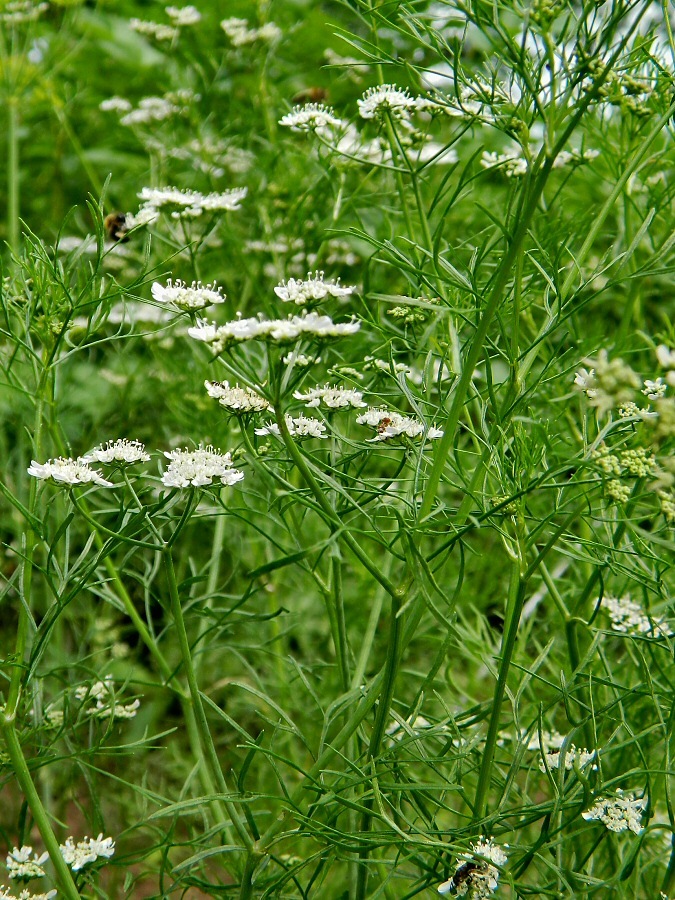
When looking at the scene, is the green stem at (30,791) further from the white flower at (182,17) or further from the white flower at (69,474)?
the white flower at (182,17)

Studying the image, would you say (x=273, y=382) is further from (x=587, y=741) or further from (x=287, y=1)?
(x=287, y=1)

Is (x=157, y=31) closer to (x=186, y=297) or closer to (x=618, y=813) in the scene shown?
(x=186, y=297)

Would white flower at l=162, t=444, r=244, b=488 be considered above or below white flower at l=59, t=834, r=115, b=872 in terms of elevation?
above

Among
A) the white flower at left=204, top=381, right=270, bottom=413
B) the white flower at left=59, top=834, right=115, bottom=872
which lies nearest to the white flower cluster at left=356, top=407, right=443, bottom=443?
the white flower at left=204, top=381, right=270, bottom=413

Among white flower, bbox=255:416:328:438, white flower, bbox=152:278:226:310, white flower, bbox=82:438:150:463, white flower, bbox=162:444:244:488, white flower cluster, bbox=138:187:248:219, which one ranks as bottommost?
white flower, bbox=82:438:150:463

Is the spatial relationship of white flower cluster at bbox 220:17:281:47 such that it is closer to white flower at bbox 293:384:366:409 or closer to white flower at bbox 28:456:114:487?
white flower at bbox 293:384:366:409

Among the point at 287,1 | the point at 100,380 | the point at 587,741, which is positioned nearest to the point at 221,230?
the point at 100,380
